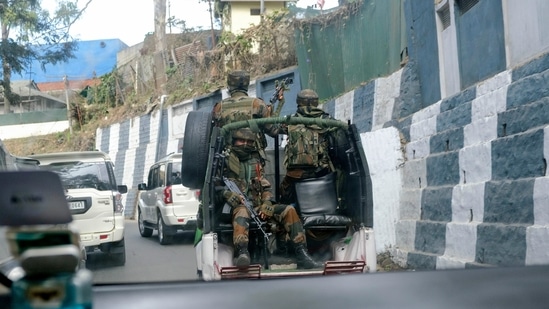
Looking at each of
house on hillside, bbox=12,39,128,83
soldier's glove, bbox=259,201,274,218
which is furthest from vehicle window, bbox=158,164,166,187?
soldier's glove, bbox=259,201,274,218

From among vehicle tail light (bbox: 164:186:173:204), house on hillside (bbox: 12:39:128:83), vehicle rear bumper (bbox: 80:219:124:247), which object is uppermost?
house on hillside (bbox: 12:39:128:83)

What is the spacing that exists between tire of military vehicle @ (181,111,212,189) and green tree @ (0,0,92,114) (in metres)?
1.69

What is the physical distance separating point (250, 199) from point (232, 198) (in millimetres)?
144

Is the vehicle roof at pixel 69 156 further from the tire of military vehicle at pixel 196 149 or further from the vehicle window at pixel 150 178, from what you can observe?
the tire of military vehicle at pixel 196 149

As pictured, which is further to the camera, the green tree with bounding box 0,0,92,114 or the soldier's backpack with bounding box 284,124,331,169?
the soldier's backpack with bounding box 284,124,331,169

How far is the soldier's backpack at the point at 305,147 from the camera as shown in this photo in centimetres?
542

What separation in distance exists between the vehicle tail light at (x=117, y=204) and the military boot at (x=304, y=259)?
2140mm

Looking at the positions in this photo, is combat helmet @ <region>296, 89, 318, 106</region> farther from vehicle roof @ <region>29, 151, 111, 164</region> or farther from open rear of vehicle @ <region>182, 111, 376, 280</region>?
vehicle roof @ <region>29, 151, 111, 164</region>

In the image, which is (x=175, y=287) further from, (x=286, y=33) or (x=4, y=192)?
(x=286, y=33)

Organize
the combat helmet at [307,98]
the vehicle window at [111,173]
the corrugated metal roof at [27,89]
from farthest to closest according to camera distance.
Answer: the combat helmet at [307,98] → the vehicle window at [111,173] → the corrugated metal roof at [27,89]

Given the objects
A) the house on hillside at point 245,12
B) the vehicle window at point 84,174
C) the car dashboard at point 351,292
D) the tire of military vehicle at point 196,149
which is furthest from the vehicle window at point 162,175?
the car dashboard at point 351,292

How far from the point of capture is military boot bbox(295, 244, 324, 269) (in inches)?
207

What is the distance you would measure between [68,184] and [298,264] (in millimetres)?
3100

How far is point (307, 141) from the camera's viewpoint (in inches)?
215
